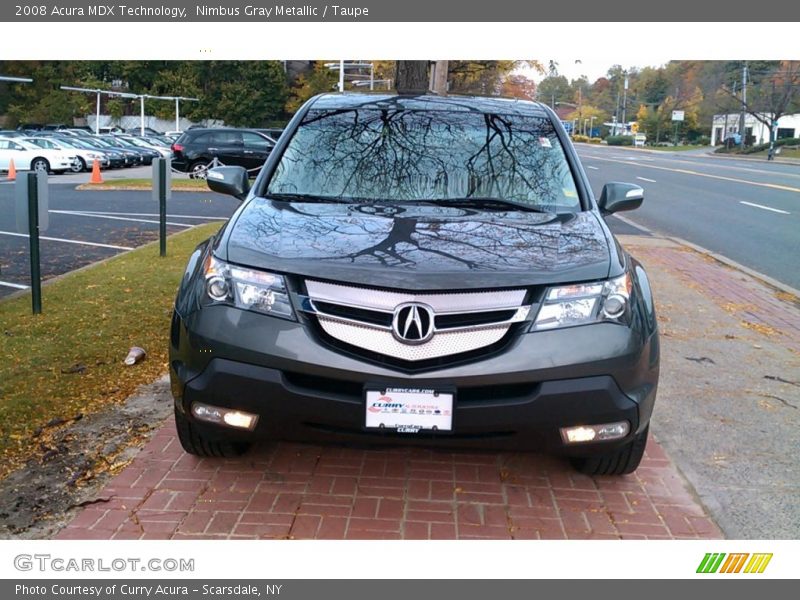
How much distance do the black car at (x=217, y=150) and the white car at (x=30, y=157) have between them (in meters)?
5.59

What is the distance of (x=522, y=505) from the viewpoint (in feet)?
11.3

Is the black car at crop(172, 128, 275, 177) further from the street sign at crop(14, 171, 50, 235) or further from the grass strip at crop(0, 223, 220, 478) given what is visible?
the street sign at crop(14, 171, 50, 235)

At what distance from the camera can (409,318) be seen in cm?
294

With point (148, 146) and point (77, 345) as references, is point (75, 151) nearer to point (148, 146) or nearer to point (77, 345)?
point (148, 146)

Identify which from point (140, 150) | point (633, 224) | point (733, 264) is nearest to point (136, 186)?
point (633, 224)

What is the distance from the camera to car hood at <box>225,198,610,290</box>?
3029mm

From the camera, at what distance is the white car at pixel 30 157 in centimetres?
2703

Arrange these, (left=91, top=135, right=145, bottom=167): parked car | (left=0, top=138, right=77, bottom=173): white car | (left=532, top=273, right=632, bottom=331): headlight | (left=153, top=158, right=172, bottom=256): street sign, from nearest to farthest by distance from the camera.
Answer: (left=532, top=273, right=632, bottom=331): headlight < (left=153, top=158, right=172, bottom=256): street sign < (left=0, top=138, right=77, bottom=173): white car < (left=91, top=135, right=145, bottom=167): parked car

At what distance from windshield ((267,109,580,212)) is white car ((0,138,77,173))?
2569 centimetres

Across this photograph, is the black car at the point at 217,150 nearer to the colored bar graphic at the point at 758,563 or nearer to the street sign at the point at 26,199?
the street sign at the point at 26,199

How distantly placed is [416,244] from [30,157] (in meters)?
27.7

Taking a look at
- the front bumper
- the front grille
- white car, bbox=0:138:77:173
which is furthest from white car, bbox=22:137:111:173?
the front grille

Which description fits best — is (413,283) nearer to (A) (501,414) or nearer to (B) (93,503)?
(A) (501,414)

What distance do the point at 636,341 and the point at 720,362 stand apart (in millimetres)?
2951
